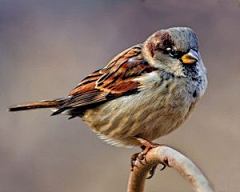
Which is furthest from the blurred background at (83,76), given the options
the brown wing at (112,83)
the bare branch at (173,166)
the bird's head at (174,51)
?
the bare branch at (173,166)

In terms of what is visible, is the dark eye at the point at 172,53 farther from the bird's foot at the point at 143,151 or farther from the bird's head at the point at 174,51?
the bird's foot at the point at 143,151

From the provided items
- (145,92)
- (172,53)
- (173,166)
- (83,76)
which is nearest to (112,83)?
(145,92)

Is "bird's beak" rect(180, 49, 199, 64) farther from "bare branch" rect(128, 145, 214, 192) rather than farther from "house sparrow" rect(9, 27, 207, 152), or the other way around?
"bare branch" rect(128, 145, 214, 192)

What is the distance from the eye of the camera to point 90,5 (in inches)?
185

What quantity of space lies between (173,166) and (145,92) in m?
0.70

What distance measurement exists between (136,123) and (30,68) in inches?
71.7

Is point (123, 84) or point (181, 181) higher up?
point (123, 84)

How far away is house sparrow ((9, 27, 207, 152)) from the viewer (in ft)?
8.50

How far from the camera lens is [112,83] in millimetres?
2777

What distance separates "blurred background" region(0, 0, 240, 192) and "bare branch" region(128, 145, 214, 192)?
50.8 inches

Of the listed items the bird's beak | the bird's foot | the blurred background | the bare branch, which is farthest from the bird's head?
the blurred background

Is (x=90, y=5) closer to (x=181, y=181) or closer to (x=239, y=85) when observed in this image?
(x=239, y=85)

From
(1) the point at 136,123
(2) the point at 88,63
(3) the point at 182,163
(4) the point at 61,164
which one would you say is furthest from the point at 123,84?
(2) the point at 88,63

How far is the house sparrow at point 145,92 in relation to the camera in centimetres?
259
